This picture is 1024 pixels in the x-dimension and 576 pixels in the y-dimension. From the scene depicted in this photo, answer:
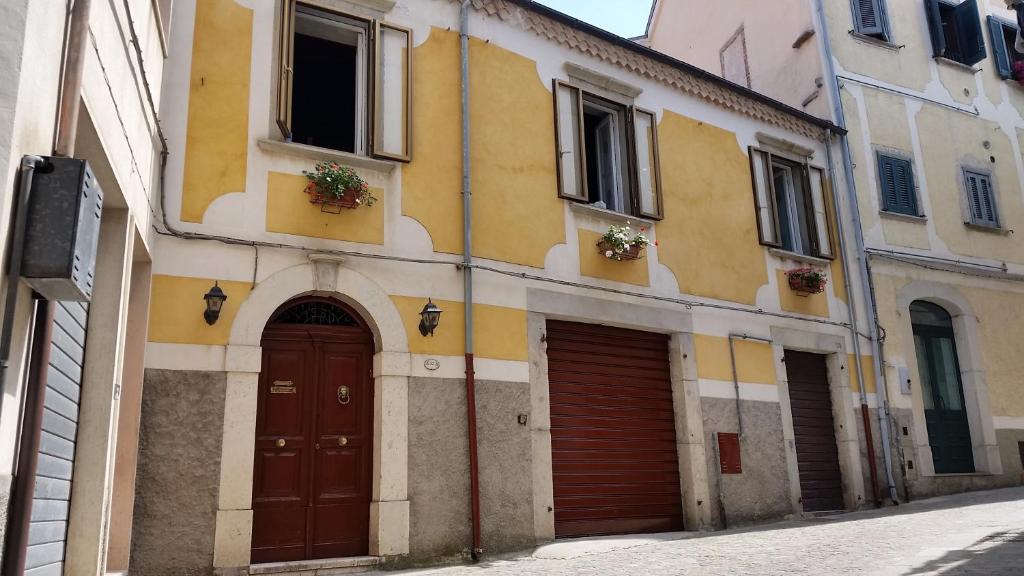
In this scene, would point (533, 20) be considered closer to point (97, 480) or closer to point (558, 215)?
point (558, 215)

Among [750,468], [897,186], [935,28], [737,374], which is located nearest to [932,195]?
[897,186]

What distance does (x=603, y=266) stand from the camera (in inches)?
391

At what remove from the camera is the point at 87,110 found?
15.0 feet

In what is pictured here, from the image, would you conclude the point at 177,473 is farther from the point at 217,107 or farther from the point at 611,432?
the point at 611,432

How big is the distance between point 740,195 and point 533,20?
403cm

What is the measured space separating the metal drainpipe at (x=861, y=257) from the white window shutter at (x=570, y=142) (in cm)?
536

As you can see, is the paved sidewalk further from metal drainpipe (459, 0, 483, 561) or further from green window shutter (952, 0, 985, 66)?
green window shutter (952, 0, 985, 66)

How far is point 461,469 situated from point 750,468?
436 cm

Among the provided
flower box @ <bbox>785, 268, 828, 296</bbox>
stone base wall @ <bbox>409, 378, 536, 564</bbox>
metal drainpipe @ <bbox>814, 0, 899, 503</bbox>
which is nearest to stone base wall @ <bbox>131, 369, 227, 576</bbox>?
stone base wall @ <bbox>409, 378, 536, 564</bbox>

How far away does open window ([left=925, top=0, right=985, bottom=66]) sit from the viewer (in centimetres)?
1529

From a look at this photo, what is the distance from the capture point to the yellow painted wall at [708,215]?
10852 mm

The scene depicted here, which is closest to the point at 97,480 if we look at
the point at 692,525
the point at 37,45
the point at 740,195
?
the point at 37,45

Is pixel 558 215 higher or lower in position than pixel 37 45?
higher


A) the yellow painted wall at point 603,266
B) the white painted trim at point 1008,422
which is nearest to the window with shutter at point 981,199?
the white painted trim at point 1008,422
